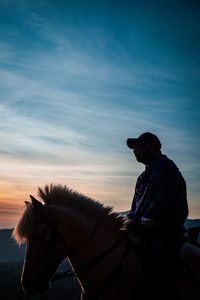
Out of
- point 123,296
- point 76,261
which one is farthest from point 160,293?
point 76,261

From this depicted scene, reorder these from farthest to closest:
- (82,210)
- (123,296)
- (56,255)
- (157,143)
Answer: (157,143) < (82,210) < (56,255) < (123,296)

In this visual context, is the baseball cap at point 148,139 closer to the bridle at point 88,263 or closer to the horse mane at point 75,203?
the horse mane at point 75,203

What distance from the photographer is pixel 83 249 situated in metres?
3.86

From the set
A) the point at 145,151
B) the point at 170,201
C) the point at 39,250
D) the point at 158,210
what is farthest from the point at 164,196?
the point at 39,250

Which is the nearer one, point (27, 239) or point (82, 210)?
point (27, 239)

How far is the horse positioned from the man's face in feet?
4.53

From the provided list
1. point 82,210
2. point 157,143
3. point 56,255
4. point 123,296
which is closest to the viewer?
point 123,296

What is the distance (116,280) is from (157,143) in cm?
271

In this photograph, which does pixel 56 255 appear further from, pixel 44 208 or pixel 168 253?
pixel 168 253

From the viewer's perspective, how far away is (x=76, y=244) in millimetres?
3885

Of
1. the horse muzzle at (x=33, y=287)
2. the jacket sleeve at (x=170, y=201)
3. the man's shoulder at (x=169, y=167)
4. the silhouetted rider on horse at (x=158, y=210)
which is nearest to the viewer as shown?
the horse muzzle at (x=33, y=287)

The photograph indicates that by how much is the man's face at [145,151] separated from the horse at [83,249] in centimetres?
138

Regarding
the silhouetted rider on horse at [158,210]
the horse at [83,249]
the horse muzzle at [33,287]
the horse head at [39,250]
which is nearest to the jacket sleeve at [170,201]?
the silhouetted rider on horse at [158,210]

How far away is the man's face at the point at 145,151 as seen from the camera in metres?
4.91
